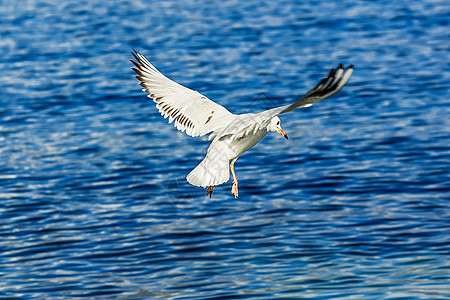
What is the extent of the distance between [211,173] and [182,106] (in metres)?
1.65

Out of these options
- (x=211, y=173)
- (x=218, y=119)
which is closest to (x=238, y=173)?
(x=218, y=119)

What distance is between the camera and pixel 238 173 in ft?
60.1

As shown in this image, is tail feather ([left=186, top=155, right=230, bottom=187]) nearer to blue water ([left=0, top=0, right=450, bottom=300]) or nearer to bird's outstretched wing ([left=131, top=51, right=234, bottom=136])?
bird's outstretched wing ([left=131, top=51, right=234, bottom=136])

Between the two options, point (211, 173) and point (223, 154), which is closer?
point (211, 173)

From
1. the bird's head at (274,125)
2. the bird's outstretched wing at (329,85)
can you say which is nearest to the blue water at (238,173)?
the bird's head at (274,125)

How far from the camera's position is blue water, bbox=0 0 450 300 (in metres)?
14.1

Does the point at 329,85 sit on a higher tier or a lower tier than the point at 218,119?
higher

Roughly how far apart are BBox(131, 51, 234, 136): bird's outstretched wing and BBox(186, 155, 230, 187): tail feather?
25.5 inches

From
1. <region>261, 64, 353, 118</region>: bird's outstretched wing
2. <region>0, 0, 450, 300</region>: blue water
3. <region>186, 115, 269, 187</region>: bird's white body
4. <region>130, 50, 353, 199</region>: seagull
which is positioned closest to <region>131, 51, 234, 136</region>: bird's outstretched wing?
<region>130, 50, 353, 199</region>: seagull

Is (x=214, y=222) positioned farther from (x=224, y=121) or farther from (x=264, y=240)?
(x=224, y=121)

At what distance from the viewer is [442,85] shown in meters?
23.9

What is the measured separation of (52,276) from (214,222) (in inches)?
130

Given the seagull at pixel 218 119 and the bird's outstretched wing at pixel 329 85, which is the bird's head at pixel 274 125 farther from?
the bird's outstretched wing at pixel 329 85

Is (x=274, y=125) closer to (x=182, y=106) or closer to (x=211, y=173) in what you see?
(x=211, y=173)
